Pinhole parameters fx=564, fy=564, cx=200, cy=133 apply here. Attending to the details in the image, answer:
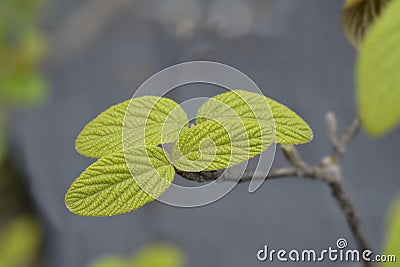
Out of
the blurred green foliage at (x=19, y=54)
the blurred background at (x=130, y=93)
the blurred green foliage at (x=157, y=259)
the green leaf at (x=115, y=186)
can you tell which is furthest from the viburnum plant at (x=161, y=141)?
the blurred green foliage at (x=19, y=54)

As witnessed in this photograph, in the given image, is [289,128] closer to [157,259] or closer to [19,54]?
[157,259]

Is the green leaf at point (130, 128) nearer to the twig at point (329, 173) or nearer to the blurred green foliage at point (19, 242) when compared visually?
the twig at point (329, 173)

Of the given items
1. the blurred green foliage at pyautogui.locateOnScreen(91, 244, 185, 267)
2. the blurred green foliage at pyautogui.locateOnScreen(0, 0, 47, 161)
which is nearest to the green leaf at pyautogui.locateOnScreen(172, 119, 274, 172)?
the blurred green foliage at pyautogui.locateOnScreen(91, 244, 185, 267)

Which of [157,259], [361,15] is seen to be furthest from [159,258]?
[361,15]

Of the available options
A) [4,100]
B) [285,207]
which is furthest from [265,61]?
[4,100]

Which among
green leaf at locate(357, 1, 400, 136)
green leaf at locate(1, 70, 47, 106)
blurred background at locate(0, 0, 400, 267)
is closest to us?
green leaf at locate(357, 1, 400, 136)
